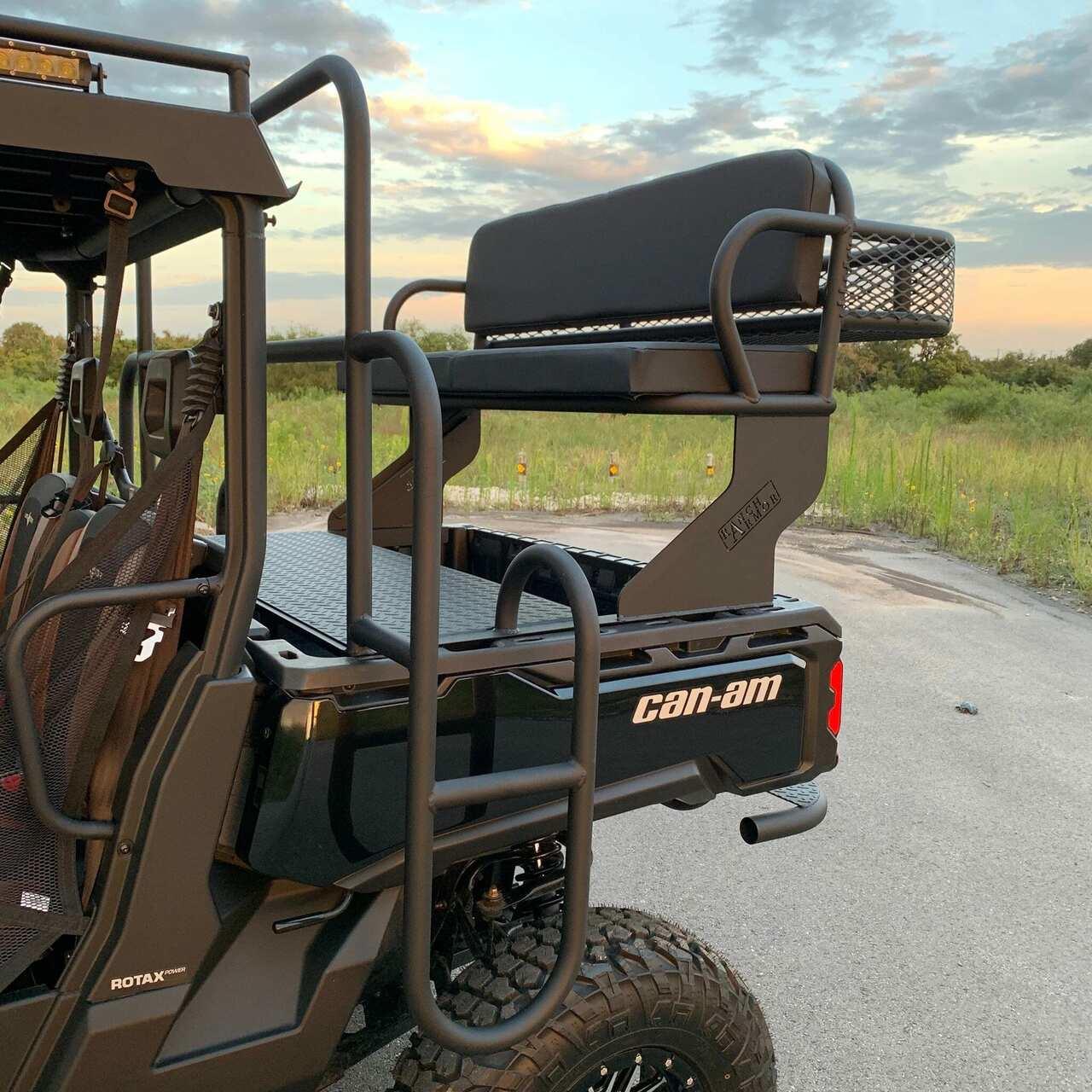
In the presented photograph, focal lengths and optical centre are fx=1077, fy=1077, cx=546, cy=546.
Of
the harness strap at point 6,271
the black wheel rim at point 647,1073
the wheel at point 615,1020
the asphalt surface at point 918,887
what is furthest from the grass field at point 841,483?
the black wheel rim at point 647,1073

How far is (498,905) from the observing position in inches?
82.4

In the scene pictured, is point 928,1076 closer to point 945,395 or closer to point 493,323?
point 493,323

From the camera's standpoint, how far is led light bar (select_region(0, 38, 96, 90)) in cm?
138

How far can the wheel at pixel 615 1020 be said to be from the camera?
5.78 ft

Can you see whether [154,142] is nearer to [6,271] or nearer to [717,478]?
[6,271]

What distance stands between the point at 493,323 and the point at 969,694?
10.5ft

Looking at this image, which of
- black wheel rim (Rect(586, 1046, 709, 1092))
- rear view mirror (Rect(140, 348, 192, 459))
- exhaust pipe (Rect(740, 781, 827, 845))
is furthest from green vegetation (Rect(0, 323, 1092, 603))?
black wheel rim (Rect(586, 1046, 709, 1092))

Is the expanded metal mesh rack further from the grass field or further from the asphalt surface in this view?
the grass field

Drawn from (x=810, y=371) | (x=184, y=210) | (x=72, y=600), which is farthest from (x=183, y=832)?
(x=810, y=371)

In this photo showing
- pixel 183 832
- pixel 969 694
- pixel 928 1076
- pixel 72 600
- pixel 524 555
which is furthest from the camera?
pixel 969 694

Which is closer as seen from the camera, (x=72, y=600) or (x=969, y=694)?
(x=72, y=600)

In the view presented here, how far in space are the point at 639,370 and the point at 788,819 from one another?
994 millimetres

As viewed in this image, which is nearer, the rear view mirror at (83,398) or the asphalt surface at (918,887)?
the rear view mirror at (83,398)

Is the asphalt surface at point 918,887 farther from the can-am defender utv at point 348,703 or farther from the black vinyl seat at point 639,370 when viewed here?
the black vinyl seat at point 639,370
